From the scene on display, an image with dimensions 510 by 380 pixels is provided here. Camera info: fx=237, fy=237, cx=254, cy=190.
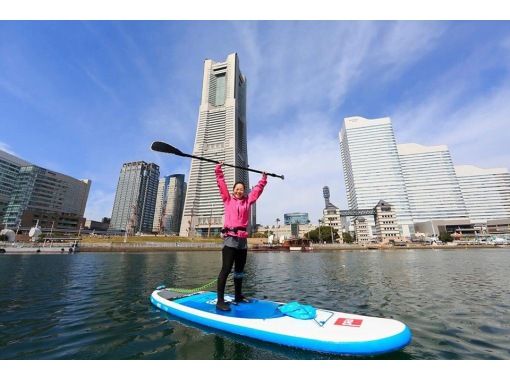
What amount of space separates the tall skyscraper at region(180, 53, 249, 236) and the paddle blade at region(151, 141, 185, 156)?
134706 millimetres

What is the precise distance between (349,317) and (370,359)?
1.39 meters

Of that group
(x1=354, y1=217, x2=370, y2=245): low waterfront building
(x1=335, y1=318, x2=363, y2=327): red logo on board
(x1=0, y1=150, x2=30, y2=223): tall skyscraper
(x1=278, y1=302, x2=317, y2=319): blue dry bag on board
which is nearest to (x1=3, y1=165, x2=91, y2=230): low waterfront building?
(x1=0, y1=150, x2=30, y2=223): tall skyscraper

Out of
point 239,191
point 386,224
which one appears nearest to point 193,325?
point 239,191

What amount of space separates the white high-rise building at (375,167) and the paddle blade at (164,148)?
512ft

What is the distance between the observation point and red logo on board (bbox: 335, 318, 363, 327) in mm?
5190

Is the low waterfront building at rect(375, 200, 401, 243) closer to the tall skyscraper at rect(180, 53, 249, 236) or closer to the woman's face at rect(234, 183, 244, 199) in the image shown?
the tall skyscraper at rect(180, 53, 249, 236)

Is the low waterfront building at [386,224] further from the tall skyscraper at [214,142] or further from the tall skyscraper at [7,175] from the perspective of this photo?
the tall skyscraper at [7,175]

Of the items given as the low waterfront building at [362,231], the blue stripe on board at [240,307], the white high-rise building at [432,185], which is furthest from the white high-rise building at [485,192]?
the blue stripe on board at [240,307]

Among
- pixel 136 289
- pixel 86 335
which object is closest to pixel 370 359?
pixel 86 335

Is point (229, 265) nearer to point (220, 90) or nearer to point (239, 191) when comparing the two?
point (239, 191)

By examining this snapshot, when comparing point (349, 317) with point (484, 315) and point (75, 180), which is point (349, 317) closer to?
point (484, 315)

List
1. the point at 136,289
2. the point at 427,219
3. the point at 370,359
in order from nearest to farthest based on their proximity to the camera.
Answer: the point at 370,359 → the point at 136,289 → the point at 427,219

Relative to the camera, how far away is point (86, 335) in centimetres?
621

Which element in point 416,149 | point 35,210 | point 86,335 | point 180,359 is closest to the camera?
point 180,359
